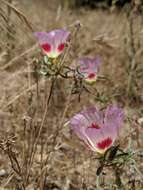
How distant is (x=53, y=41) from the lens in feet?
5.98

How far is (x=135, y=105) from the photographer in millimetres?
2953

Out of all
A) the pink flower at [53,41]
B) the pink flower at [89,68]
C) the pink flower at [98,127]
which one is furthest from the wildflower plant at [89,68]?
the pink flower at [98,127]

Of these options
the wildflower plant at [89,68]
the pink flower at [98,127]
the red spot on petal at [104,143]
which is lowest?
the red spot on petal at [104,143]

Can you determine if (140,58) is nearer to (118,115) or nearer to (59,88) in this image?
(59,88)

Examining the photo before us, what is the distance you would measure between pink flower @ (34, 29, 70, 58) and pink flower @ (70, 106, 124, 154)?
41 cm

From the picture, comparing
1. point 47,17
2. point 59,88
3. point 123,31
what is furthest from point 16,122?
point 47,17

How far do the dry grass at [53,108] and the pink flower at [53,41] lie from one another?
0.20 ft

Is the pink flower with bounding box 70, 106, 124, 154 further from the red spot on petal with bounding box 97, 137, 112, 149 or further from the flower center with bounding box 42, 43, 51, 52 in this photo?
the flower center with bounding box 42, 43, 51, 52

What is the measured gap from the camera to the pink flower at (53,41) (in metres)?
1.79

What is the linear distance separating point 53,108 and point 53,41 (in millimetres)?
967

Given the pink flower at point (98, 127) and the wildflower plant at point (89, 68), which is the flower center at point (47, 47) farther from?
the pink flower at point (98, 127)

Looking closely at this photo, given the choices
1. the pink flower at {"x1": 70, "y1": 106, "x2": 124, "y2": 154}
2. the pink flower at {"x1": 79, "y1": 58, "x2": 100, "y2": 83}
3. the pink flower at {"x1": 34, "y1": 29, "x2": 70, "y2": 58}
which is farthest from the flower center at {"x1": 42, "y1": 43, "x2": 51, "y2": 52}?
the pink flower at {"x1": 70, "y1": 106, "x2": 124, "y2": 154}

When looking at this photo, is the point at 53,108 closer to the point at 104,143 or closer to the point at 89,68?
the point at 89,68

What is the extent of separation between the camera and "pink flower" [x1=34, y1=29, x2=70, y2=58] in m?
1.79
